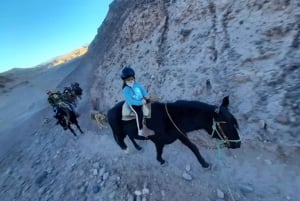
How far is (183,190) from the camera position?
5.89 metres

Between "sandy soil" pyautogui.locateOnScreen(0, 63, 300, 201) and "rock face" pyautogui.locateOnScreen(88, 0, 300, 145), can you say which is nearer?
"sandy soil" pyautogui.locateOnScreen(0, 63, 300, 201)

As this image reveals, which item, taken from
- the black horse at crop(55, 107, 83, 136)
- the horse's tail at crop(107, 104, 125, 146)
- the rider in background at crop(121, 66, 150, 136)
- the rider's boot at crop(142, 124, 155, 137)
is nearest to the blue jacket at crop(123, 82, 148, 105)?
the rider in background at crop(121, 66, 150, 136)

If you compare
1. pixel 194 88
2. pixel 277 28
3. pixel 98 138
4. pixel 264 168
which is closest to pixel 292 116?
pixel 264 168

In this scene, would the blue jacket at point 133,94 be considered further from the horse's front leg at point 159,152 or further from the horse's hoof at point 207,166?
the horse's hoof at point 207,166

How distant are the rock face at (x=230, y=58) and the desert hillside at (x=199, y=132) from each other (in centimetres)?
3

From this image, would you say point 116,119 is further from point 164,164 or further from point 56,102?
point 56,102

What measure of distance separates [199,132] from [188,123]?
5.56 feet

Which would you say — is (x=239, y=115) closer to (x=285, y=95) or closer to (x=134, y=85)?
(x=285, y=95)

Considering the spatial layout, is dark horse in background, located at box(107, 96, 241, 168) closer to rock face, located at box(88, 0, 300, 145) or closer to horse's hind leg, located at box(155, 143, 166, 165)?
horse's hind leg, located at box(155, 143, 166, 165)

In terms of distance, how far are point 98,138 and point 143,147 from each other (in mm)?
2921

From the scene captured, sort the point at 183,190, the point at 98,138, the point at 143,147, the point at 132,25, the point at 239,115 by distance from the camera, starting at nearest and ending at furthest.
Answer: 1. the point at 183,190
2. the point at 239,115
3. the point at 143,147
4. the point at 98,138
5. the point at 132,25

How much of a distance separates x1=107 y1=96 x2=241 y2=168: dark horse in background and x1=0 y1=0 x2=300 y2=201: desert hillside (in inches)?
21.0

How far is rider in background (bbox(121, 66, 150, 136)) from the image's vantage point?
6133mm

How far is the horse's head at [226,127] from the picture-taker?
15.6 ft
